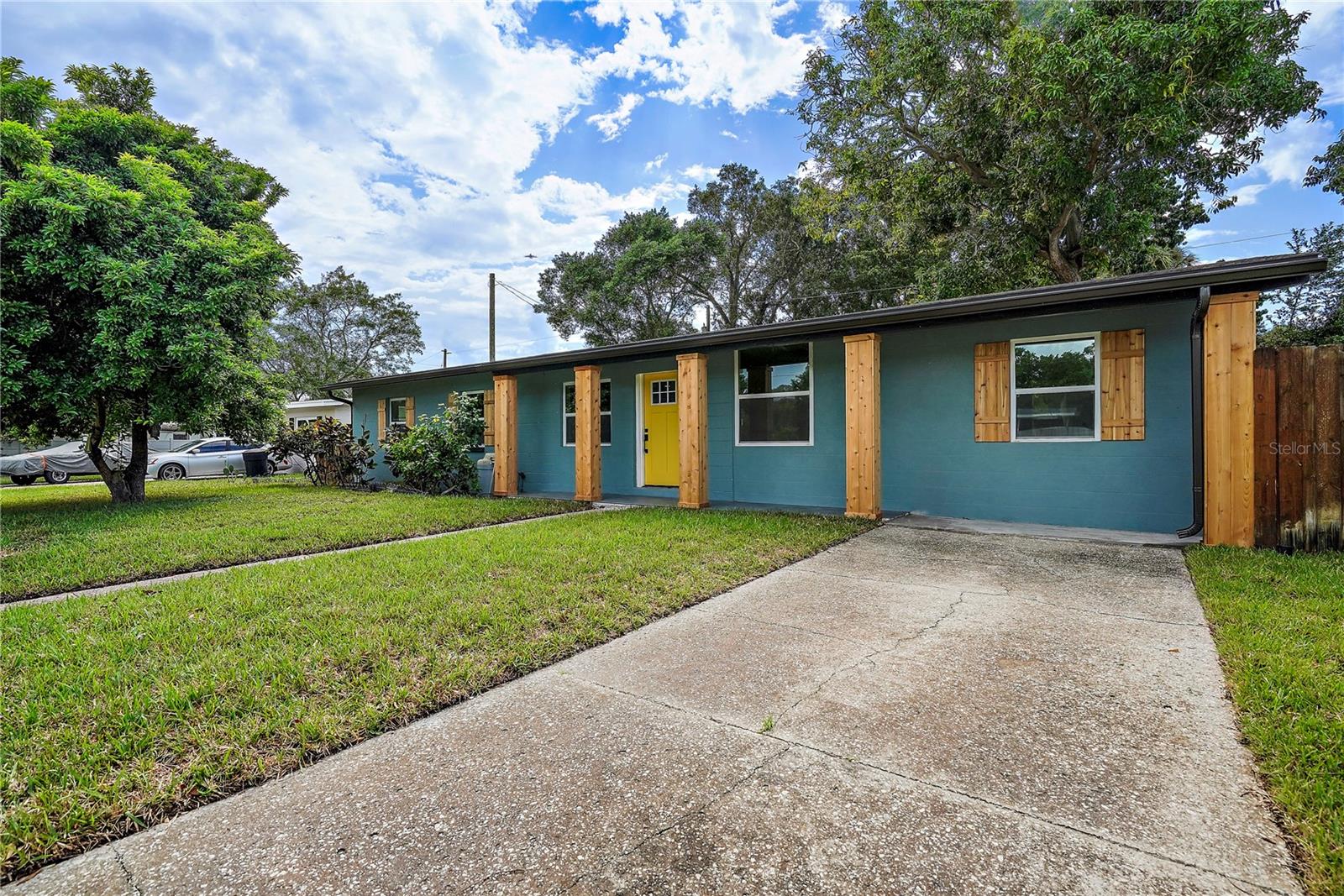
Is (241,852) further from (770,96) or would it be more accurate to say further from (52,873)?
(770,96)

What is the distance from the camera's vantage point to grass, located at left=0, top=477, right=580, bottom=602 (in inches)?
188

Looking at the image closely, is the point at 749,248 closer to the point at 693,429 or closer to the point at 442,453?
the point at 442,453

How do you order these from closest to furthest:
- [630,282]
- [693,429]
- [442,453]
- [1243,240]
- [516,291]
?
[693,429] → [442,453] → [1243,240] → [516,291] → [630,282]

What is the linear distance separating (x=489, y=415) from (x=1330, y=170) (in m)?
16.9

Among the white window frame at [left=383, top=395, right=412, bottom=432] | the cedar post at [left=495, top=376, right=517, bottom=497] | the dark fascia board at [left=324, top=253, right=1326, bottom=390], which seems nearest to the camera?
the dark fascia board at [left=324, top=253, right=1326, bottom=390]

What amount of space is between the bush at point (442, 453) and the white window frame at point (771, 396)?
4651 mm

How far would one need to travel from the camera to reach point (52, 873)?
157 cm

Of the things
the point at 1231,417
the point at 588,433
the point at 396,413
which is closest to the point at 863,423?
the point at 1231,417

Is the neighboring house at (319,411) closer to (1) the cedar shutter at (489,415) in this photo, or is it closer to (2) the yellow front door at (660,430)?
(1) the cedar shutter at (489,415)

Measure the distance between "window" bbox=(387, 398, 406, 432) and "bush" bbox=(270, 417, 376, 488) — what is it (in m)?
1.37

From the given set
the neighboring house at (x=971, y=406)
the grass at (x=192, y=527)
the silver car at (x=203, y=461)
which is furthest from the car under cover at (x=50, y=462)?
the neighboring house at (x=971, y=406)

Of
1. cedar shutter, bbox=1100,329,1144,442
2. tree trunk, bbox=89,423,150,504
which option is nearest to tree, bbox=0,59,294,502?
tree trunk, bbox=89,423,150,504

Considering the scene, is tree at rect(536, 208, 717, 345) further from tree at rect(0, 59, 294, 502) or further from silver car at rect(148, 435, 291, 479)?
tree at rect(0, 59, 294, 502)

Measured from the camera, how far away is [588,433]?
900 cm
